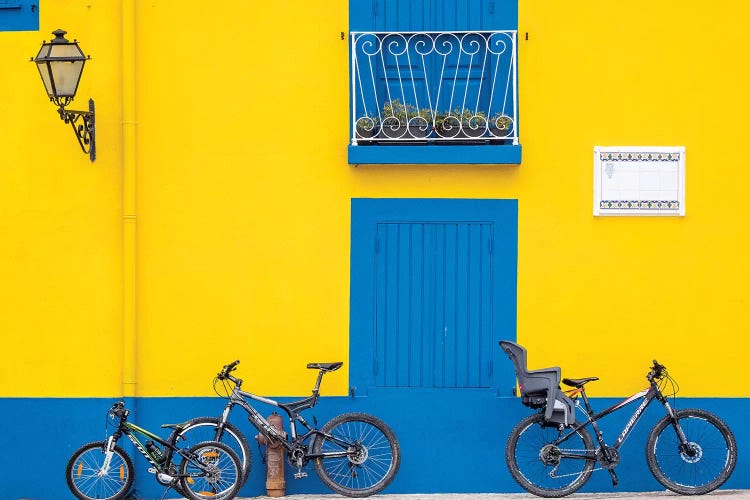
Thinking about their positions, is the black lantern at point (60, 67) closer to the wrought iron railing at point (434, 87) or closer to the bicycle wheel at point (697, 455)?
the wrought iron railing at point (434, 87)

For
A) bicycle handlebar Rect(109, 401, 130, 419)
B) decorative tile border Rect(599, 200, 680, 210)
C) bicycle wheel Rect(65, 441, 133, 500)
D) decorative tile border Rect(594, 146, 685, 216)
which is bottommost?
bicycle wheel Rect(65, 441, 133, 500)

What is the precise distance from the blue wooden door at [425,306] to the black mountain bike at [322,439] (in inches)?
15.7

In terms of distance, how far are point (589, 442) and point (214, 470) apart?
10.1 feet

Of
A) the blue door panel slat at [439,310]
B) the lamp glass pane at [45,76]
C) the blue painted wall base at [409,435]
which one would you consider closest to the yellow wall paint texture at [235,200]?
the blue painted wall base at [409,435]

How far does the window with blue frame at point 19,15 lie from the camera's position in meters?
9.48

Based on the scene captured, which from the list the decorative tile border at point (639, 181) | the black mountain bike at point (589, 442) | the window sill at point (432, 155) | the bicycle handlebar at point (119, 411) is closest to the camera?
the bicycle handlebar at point (119, 411)

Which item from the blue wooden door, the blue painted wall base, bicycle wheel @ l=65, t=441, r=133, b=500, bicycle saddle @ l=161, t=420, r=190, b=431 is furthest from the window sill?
bicycle wheel @ l=65, t=441, r=133, b=500

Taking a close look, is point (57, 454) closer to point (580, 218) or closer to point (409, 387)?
point (409, 387)

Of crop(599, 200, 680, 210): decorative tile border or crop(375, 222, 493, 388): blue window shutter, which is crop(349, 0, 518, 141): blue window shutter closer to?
crop(375, 222, 493, 388): blue window shutter

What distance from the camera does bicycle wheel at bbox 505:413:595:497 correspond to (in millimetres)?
8977

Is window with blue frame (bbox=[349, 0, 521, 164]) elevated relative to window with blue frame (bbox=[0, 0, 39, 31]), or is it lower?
lower

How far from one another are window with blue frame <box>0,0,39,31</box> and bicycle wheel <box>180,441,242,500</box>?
3.90m

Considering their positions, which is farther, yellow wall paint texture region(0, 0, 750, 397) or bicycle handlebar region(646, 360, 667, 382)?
yellow wall paint texture region(0, 0, 750, 397)

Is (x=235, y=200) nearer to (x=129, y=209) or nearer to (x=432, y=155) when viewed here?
(x=129, y=209)
